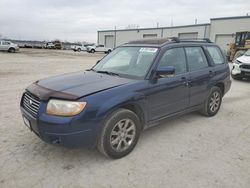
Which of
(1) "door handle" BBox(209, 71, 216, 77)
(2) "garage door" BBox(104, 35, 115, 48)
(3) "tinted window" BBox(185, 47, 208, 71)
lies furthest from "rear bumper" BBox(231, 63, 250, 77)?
(2) "garage door" BBox(104, 35, 115, 48)

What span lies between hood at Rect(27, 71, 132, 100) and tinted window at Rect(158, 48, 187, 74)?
815mm

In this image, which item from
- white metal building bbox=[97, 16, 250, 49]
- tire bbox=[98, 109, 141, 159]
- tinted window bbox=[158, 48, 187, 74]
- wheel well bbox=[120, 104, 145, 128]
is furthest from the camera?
white metal building bbox=[97, 16, 250, 49]

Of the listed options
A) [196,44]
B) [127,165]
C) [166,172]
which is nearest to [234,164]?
[166,172]

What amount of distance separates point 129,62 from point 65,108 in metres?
1.63

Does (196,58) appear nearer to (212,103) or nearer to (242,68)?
(212,103)

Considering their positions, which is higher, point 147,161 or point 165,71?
point 165,71

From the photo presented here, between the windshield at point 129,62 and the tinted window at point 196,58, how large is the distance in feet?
3.04

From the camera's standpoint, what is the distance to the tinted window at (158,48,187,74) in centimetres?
380

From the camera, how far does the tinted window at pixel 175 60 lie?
3.80m

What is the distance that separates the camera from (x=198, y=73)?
14.5 feet

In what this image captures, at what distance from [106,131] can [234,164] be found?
184cm

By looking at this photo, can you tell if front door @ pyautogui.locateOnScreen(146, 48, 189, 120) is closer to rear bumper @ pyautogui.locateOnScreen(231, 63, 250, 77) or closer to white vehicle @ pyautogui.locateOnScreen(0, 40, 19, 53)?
rear bumper @ pyautogui.locateOnScreen(231, 63, 250, 77)

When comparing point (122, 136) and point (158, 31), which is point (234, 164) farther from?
point (158, 31)

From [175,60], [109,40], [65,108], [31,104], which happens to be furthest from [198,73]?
[109,40]
